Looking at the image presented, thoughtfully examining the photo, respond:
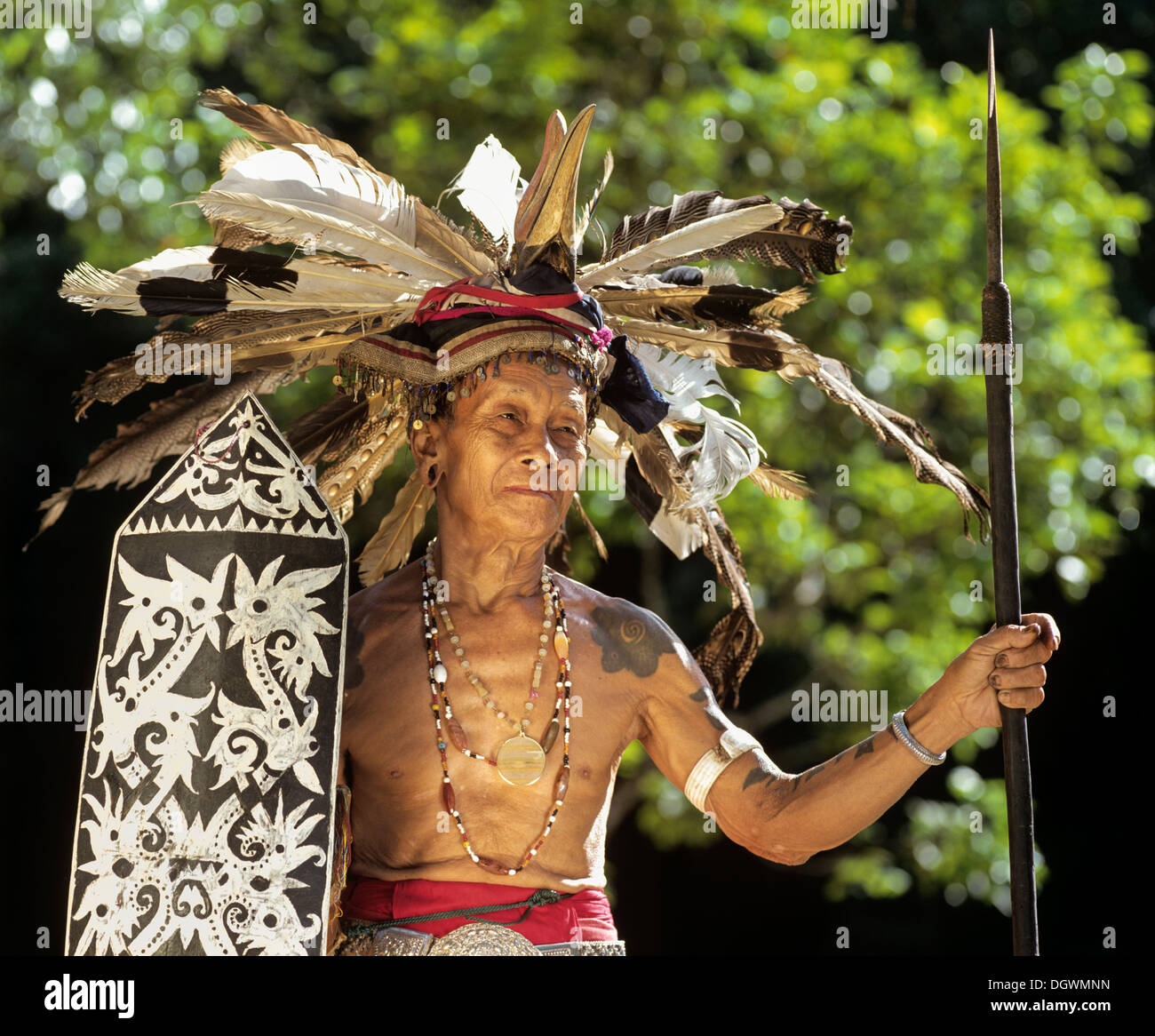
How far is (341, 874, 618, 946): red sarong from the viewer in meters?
3.37

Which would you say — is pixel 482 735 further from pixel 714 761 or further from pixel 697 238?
pixel 697 238

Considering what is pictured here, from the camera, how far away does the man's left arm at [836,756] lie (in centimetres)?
315

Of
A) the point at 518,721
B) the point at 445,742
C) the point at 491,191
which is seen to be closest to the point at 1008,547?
the point at 518,721

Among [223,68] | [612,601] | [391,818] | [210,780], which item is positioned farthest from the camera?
[223,68]

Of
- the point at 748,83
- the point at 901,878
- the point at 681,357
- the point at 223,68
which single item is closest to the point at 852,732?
the point at 901,878

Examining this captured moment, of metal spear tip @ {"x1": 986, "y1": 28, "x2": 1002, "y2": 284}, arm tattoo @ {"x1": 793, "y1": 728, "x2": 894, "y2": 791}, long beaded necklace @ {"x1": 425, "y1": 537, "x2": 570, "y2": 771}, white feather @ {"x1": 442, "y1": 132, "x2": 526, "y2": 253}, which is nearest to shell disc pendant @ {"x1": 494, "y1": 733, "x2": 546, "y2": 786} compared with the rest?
long beaded necklace @ {"x1": 425, "y1": 537, "x2": 570, "y2": 771}

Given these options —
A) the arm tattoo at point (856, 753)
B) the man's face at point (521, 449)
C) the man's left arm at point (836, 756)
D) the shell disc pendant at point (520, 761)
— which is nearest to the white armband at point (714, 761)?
the man's left arm at point (836, 756)

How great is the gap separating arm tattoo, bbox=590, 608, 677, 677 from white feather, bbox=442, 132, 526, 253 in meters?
0.94

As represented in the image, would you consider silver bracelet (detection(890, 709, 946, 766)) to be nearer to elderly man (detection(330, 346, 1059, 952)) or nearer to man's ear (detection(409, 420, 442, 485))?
elderly man (detection(330, 346, 1059, 952))

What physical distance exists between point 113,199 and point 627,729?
20.0 feet

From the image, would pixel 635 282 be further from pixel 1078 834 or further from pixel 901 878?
pixel 1078 834

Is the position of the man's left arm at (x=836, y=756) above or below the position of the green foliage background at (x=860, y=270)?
below

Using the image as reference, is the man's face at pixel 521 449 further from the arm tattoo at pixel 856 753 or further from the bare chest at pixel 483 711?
the arm tattoo at pixel 856 753

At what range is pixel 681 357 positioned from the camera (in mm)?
3926
